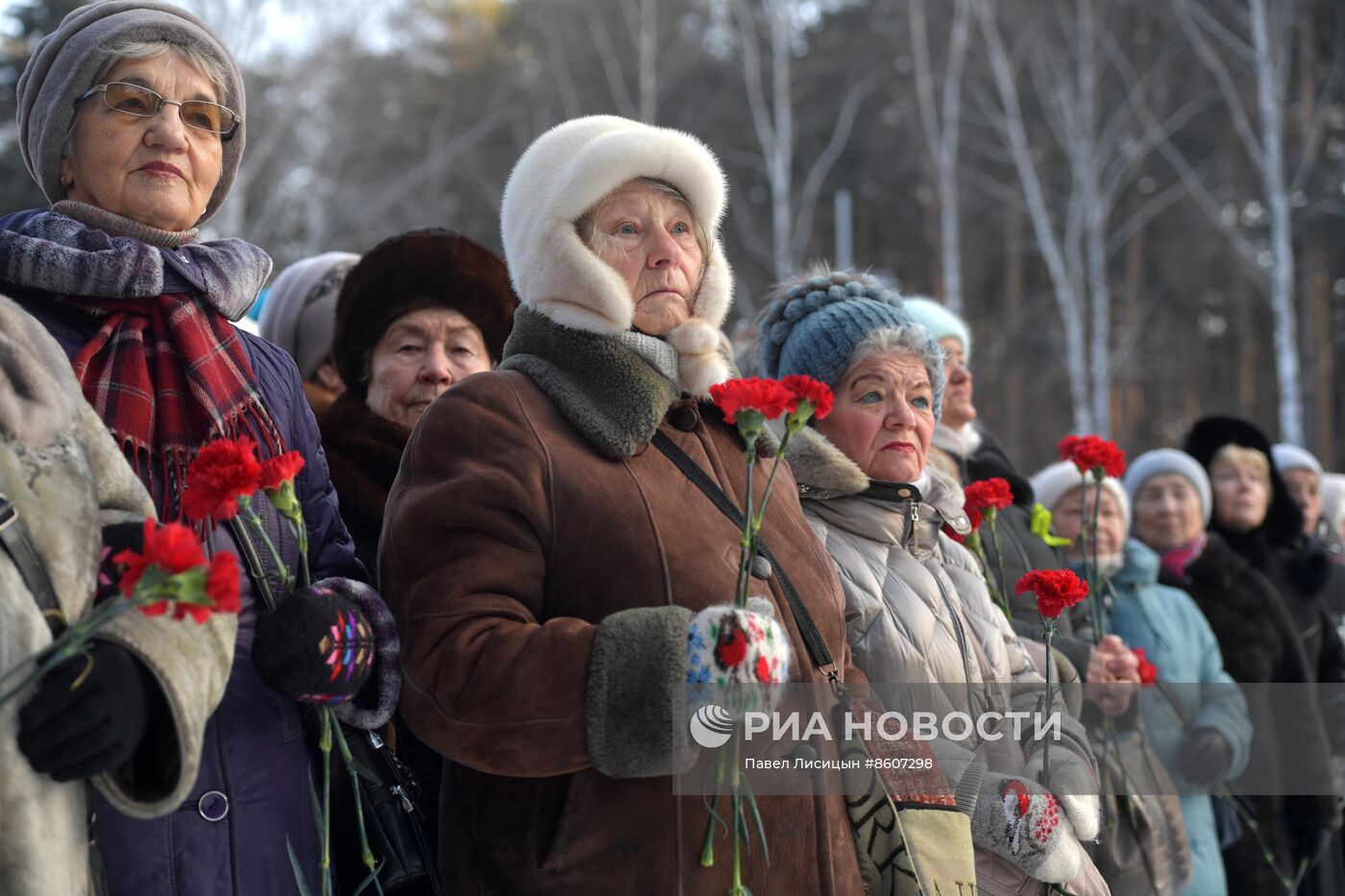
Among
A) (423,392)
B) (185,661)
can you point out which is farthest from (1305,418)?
(185,661)

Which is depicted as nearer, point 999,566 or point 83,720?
point 83,720

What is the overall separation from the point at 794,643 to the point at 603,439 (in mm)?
517

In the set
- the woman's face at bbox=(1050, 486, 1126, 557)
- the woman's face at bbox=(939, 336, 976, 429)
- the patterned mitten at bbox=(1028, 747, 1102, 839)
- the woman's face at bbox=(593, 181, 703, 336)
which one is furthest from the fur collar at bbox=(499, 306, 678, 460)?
the woman's face at bbox=(1050, 486, 1126, 557)

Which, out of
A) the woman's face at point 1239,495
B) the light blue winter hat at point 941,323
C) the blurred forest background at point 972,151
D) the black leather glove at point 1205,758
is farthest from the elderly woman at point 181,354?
the blurred forest background at point 972,151

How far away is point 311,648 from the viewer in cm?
198

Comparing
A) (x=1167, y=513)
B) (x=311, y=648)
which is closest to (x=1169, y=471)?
(x=1167, y=513)

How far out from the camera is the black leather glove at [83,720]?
Result: 1692mm

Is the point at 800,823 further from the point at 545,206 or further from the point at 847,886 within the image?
the point at 545,206

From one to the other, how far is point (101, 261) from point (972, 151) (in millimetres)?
21009

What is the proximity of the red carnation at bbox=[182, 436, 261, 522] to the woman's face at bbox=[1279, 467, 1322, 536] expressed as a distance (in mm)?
6281

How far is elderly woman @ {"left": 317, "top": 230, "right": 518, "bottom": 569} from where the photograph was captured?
322 centimetres

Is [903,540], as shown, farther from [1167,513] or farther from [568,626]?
[1167,513]

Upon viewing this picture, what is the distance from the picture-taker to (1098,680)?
358cm

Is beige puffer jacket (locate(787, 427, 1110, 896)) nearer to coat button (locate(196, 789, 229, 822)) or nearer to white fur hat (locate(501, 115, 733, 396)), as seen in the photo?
white fur hat (locate(501, 115, 733, 396))
